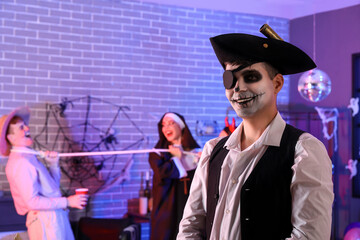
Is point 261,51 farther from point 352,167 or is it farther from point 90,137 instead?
point 352,167

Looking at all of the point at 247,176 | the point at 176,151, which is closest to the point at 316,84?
the point at 176,151

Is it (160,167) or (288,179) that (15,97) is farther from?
(288,179)

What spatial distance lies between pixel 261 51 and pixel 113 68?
4259 mm

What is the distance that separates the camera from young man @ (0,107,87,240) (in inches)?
179

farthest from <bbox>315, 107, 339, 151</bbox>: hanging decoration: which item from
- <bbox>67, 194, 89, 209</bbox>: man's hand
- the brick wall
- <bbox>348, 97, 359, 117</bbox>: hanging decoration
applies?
<bbox>67, 194, 89, 209</bbox>: man's hand

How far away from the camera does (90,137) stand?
571 cm

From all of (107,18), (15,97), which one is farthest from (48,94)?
(107,18)

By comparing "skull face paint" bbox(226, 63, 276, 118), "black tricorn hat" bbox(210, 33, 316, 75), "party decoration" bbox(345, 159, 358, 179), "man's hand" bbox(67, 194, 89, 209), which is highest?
"black tricorn hat" bbox(210, 33, 316, 75)

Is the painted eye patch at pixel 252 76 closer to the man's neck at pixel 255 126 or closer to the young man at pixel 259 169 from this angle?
the young man at pixel 259 169

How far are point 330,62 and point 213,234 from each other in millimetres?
4939

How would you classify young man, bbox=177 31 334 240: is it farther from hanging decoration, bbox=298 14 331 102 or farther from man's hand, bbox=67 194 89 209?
hanging decoration, bbox=298 14 331 102

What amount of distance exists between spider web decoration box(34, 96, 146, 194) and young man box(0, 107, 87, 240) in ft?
2.24

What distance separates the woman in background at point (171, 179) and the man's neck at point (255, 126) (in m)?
3.29

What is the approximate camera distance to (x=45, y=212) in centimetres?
463
